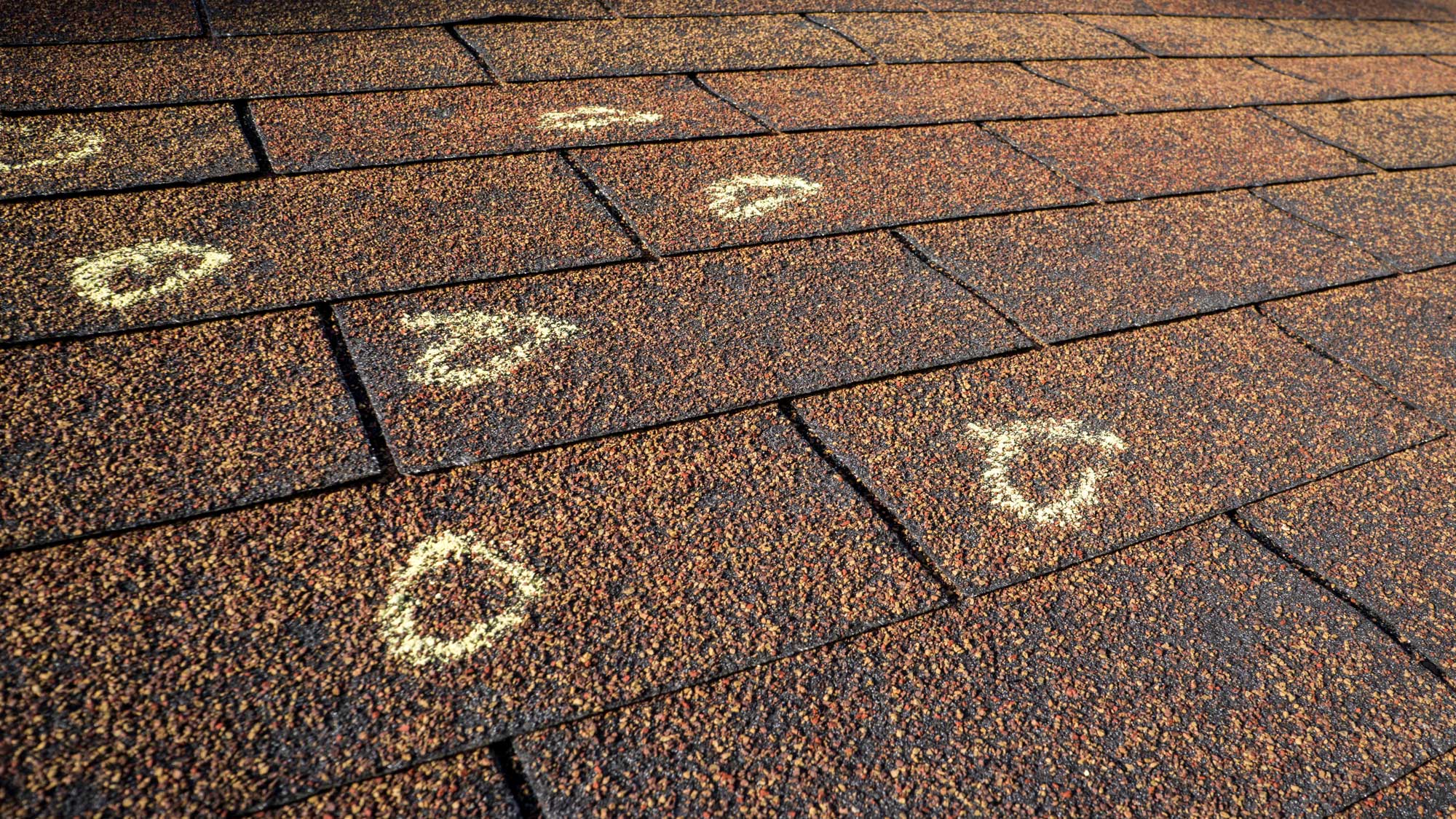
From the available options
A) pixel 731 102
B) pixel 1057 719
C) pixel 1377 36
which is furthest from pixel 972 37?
pixel 1057 719

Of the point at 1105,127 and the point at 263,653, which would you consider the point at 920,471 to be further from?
the point at 1105,127

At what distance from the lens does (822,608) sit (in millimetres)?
1943

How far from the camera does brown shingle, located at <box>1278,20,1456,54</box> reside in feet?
19.9

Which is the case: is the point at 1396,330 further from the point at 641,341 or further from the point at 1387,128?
the point at 641,341

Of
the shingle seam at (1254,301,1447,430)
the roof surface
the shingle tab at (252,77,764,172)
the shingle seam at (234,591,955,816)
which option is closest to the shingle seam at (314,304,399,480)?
the roof surface

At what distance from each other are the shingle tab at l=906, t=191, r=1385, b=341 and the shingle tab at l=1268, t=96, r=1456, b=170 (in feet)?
3.77

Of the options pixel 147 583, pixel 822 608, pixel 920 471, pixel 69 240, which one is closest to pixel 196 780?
pixel 147 583

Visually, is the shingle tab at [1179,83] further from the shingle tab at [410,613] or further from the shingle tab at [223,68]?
the shingle tab at [410,613]

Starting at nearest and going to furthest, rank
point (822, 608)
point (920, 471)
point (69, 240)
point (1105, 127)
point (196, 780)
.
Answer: point (196, 780)
point (822, 608)
point (920, 471)
point (69, 240)
point (1105, 127)

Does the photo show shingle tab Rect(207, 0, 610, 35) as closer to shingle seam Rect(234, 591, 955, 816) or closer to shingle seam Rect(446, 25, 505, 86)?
shingle seam Rect(446, 25, 505, 86)

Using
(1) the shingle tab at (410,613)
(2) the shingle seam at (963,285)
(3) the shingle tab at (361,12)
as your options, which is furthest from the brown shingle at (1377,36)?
(1) the shingle tab at (410,613)

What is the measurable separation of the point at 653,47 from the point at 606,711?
327cm

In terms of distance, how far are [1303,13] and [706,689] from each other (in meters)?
6.67

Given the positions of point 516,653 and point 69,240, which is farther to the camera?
point 69,240
